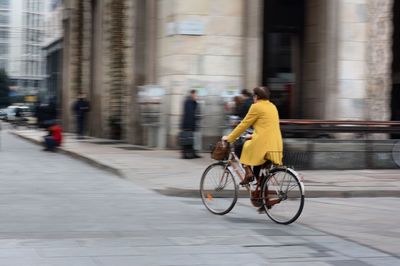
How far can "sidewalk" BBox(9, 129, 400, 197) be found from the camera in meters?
11.3

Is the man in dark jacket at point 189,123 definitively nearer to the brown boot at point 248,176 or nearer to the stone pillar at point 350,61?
the stone pillar at point 350,61

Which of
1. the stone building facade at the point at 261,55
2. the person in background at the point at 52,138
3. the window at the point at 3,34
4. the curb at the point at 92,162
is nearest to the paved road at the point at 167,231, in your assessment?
the curb at the point at 92,162

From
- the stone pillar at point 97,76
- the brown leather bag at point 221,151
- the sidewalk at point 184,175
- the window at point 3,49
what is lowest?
the sidewalk at point 184,175

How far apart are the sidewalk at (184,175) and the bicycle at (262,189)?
174 cm

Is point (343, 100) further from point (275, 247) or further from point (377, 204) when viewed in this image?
point (275, 247)

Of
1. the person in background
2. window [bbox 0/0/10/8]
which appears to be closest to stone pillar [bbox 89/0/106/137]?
the person in background

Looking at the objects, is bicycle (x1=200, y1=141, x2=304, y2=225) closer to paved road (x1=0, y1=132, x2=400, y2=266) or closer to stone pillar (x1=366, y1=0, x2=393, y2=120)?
paved road (x1=0, y1=132, x2=400, y2=266)

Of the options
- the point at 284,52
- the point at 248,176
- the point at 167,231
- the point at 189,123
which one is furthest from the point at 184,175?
the point at 284,52

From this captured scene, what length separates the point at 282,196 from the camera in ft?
27.2

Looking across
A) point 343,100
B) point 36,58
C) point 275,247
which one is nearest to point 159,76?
point 343,100

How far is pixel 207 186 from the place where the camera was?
30.6 ft

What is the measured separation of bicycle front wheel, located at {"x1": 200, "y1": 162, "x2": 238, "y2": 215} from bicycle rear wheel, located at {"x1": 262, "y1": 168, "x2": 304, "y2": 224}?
0.53m

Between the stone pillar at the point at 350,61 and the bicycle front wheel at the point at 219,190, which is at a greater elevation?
the stone pillar at the point at 350,61

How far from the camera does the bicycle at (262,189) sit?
8.20 meters
